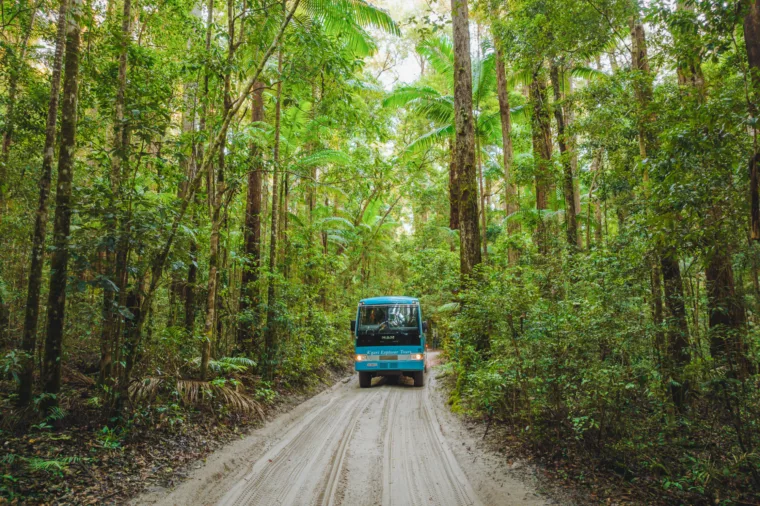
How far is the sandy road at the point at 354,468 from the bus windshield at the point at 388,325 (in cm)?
382

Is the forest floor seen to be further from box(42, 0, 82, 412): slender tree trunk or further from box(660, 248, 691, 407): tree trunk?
box(660, 248, 691, 407): tree trunk

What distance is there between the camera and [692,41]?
14.1 feet

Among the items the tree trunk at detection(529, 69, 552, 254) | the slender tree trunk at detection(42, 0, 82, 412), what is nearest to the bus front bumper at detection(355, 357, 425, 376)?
the tree trunk at detection(529, 69, 552, 254)

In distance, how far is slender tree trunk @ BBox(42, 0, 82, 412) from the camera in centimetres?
524

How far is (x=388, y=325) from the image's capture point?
12062mm

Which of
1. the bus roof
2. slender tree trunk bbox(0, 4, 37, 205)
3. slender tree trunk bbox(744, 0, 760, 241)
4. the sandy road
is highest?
slender tree trunk bbox(0, 4, 37, 205)

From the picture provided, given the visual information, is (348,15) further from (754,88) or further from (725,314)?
(725,314)

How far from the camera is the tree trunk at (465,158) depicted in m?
9.80

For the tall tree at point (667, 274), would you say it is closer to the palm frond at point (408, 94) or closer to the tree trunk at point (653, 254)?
the tree trunk at point (653, 254)

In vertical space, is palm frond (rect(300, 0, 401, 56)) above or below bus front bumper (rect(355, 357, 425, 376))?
above

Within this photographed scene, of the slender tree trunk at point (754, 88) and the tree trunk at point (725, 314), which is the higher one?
the slender tree trunk at point (754, 88)

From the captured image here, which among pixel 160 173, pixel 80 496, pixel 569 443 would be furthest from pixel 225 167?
pixel 569 443

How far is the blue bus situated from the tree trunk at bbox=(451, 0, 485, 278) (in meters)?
2.93

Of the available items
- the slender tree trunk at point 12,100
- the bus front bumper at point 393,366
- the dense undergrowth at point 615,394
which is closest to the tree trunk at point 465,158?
the bus front bumper at point 393,366
